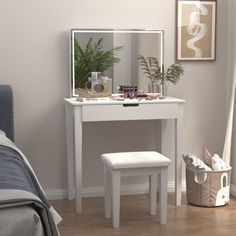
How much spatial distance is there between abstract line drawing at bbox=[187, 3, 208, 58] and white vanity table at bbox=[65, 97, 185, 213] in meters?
0.59

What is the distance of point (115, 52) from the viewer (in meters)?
4.03

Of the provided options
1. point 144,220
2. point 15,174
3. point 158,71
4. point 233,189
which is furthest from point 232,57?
point 15,174

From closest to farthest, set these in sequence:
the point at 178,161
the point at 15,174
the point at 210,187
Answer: the point at 15,174 → the point at 210,187 → the point at 178,161

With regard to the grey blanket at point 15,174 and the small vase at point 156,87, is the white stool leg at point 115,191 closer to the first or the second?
the grey blanket at point 15,174

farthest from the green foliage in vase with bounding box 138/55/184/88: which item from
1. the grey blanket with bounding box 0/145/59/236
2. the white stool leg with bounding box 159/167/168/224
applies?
the grey blanket with bounding box 0/145/59/236

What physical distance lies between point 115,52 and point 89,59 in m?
0.22

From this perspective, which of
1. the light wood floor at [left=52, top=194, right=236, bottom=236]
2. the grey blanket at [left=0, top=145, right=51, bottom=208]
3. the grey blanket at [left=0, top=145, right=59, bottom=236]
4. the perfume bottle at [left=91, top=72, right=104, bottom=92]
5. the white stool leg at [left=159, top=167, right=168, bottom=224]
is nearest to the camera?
the grey blanket at [left=0, top=145, right=59, bottom=236]

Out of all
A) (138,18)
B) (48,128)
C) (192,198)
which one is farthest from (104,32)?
(192,198)

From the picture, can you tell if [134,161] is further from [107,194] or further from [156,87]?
[156,87]

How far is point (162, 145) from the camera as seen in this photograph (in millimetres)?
4172

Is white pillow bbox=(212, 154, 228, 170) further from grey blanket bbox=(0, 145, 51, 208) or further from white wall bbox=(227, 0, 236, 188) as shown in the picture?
grey blanket bbox=(0, 145, 51, 208)

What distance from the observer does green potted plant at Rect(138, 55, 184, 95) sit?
13.2ft

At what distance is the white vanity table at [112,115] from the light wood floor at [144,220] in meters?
0.15

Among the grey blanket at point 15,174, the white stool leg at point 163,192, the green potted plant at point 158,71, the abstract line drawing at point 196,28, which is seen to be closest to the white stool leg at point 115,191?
the white stool leg at point 163,192
